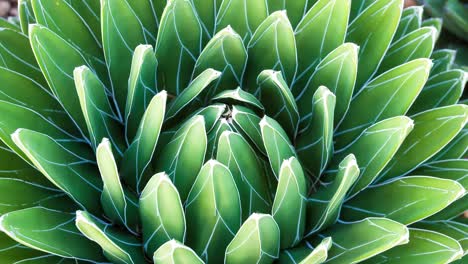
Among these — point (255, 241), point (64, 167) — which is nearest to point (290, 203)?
point (255, 241)

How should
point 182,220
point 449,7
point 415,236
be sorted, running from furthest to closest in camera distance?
point 449,7 → point 415,236 → point 182,220

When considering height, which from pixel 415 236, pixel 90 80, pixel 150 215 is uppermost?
pixel 90 80

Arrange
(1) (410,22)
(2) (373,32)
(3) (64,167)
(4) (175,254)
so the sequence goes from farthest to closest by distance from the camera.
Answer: (1) (410,22) → (2) (373,32) → (3) (64,167) → (4) (175,254)

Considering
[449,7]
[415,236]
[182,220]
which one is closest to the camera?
[182,220]

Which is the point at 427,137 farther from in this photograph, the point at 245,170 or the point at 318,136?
the point at 245,170

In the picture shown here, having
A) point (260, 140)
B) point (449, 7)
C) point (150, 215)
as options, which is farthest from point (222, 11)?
point (449, 7)

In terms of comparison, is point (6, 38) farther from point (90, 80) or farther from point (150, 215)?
point (150, 215)
